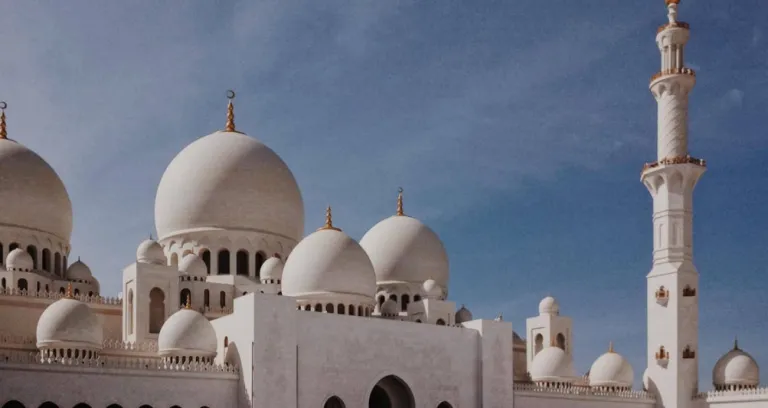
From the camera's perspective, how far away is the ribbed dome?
91.0 feet

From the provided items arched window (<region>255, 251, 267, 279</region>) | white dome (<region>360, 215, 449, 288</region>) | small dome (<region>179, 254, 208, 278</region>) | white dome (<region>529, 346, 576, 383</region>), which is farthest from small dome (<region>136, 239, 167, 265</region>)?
white dome (<region>529, 346, 576, 383</region>)

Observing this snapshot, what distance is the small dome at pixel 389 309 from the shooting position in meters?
30.6

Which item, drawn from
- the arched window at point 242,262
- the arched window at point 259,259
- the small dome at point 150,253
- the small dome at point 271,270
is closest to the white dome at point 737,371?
the small dome at point 271,270

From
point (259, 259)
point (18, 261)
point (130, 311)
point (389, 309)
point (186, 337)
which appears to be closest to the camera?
point (186, 337)

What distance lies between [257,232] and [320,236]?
351cm

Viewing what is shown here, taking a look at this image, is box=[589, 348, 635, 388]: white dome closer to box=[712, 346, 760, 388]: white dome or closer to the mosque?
the mosque

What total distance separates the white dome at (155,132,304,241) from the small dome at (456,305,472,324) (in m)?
5.92

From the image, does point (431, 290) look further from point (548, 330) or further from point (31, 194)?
point (31, 194)

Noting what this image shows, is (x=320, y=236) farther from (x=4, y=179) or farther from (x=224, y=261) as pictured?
(x=4, y=179)

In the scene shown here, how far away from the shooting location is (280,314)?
24000 millimetres

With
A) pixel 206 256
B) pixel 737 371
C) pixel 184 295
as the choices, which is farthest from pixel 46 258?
pixel 737 371

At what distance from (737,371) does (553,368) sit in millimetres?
5237

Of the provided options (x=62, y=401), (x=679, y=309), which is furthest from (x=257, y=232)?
(x=679, y=309)

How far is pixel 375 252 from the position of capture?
33375 millimetres
